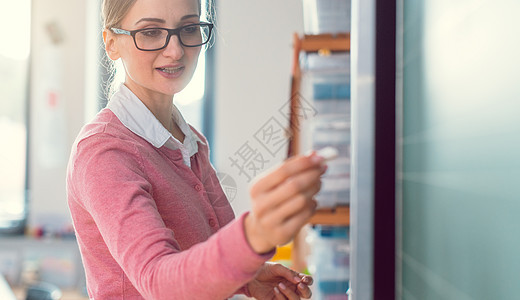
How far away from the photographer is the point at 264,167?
52 centimetres

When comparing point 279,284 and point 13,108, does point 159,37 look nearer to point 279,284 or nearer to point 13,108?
point 279,284

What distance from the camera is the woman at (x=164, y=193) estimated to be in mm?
326

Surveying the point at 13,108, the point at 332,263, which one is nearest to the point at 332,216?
the point at 332,263

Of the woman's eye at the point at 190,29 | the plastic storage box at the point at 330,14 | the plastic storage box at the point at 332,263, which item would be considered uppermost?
the plastic storage box at the point at 330,14

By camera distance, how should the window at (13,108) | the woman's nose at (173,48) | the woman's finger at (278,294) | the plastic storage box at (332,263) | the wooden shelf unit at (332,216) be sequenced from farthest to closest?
the plastic storage box at (332,263) → the wooden shelf unit at (332,216) → the window at (13,108) → the woman's finger at (278,294) → the woman's nose at (173,48)

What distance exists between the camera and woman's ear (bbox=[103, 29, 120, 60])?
47cm

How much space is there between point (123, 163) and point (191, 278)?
5.0 inches

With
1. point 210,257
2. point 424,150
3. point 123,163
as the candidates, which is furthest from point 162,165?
point 424,150

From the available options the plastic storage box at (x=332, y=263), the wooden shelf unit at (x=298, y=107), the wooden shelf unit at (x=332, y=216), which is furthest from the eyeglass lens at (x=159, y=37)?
the plastic storage box at (x=332, y=263)

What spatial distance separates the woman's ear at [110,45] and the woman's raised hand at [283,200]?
0.23m

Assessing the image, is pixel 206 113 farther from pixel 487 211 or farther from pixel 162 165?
pixel 487 211

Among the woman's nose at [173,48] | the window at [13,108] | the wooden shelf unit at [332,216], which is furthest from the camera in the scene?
the wooden shelf unit at [332,216]

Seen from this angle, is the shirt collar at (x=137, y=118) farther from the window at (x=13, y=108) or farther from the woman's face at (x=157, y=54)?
the window at (x=13, y=108)

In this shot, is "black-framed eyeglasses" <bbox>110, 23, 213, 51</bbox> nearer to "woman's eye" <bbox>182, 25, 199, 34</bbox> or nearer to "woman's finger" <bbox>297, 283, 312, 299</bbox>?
"woman's eye" <bbox>182, 25, 199, 34</bbox>
